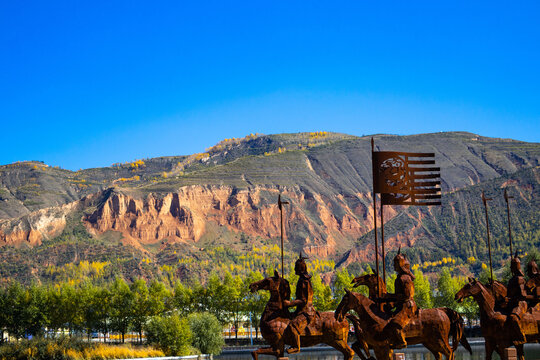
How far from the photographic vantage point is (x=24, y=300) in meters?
85.5

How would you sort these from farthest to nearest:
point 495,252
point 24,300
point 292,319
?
point 495,252
point 24,300
point 292,319

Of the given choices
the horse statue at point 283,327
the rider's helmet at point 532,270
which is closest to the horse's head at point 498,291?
the rider's helmet at point 532,270

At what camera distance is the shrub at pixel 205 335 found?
66.6 metres

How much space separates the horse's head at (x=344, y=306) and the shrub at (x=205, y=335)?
135 ft

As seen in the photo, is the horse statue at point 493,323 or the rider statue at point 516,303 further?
the horse statue at point 493,323

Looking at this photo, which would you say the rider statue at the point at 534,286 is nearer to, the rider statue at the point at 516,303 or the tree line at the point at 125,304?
the rider statue at the point at 516,303

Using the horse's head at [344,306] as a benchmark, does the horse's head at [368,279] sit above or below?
above

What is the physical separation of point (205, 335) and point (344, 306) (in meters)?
42.7

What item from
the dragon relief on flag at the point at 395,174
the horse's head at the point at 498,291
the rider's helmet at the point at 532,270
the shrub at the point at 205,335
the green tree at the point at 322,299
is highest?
the dragon relief on flag at the point at 395,174

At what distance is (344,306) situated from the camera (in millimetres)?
26312

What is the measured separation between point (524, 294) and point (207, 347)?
1674 inches

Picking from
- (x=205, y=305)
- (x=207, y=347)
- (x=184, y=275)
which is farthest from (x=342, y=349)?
(x=184, y=275)

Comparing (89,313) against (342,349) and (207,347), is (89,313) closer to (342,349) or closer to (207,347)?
(207,347)

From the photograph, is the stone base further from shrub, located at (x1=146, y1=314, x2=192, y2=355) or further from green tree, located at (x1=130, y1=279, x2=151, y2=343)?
green tree, located at (x1=130, y1=279, x2=151, y2=343)
